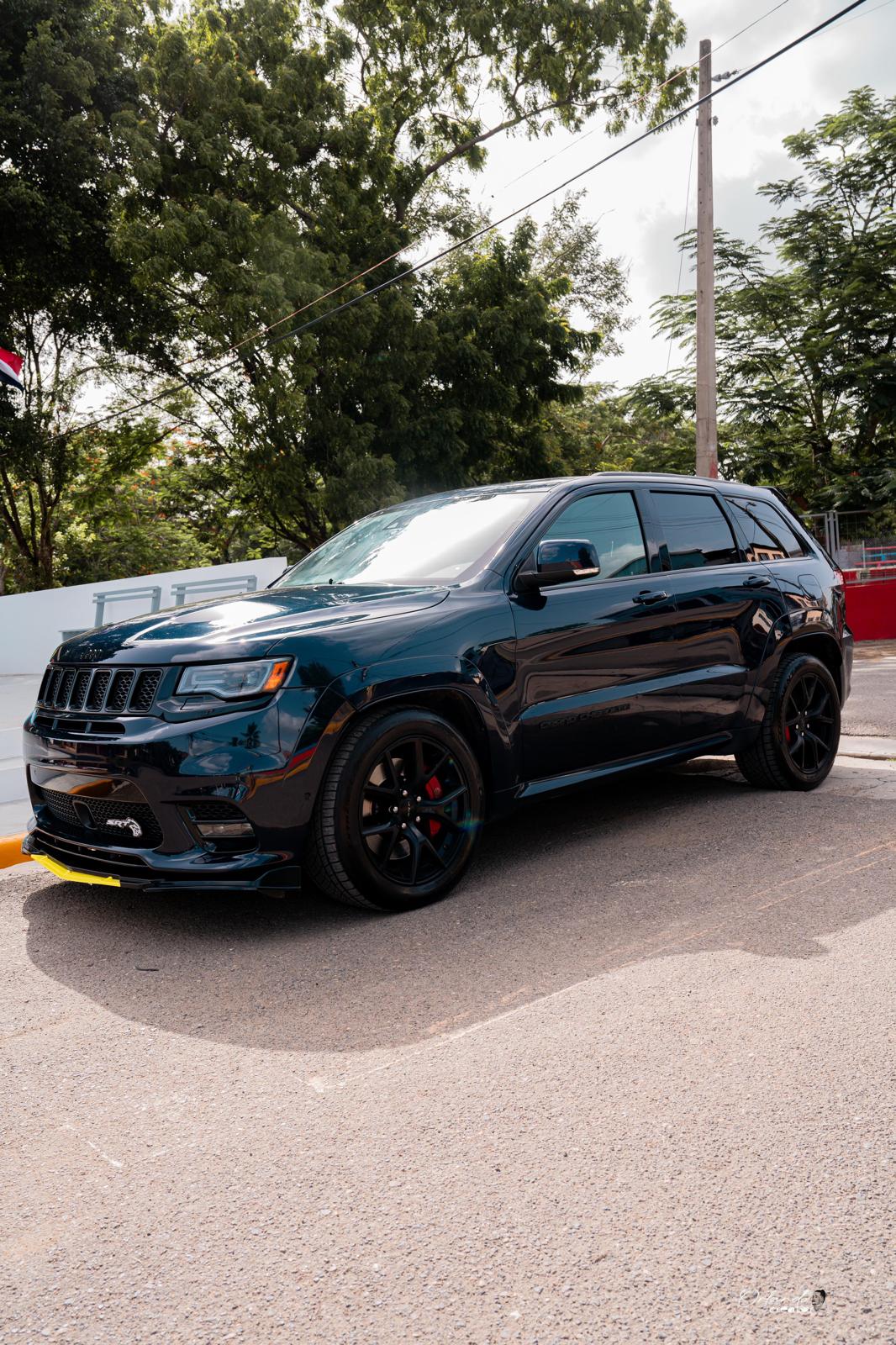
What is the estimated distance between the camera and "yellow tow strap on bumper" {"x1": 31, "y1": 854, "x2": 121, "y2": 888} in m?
4.17

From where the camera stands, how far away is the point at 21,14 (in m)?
18.1

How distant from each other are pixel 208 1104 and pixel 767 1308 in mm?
1476

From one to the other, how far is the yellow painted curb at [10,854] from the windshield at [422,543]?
5.96 ft

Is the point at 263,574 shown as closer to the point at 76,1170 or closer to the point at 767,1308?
the point at 76,1170

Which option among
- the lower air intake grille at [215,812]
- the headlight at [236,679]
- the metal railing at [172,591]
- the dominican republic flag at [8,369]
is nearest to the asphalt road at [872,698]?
the headlight at [236,679]

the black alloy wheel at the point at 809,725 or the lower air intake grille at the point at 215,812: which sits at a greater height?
the lower air intake grille at the point at 215,812

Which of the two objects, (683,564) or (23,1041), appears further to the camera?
(683,564)

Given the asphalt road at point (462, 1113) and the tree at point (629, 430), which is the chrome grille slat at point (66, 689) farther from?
the tree at point (629, 430)

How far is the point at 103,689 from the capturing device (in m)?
4.23

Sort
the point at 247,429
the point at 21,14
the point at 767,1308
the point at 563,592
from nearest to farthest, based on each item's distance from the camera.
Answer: the point at 767,1308, the point at 563,592, the point at 21,14, the point at 247,429

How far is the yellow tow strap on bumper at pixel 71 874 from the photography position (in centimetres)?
417

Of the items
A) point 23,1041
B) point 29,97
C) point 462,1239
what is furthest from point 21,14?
point 462,1239

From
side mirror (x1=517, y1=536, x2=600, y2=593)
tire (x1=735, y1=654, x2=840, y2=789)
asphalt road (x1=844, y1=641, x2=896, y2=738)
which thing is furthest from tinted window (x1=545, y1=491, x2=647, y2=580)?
asphalt road (x1=844, y1=641, x2=896, y2=738)

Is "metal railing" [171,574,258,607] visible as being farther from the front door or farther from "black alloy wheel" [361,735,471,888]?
"black alloy wheel" [361,735,471,888]
